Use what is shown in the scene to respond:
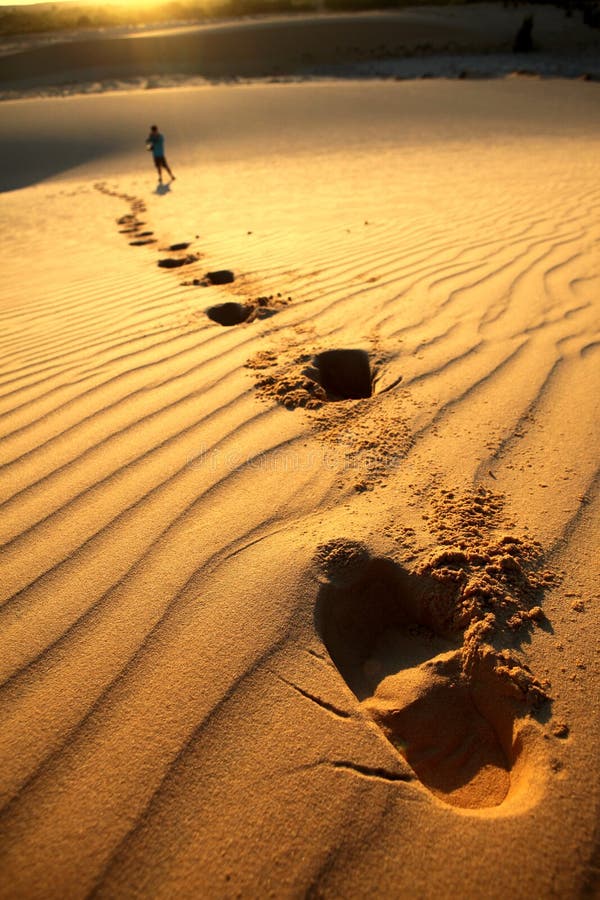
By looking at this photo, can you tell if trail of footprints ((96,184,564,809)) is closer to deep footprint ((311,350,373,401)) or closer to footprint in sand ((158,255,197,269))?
deep footprint ((311,350,373,401))

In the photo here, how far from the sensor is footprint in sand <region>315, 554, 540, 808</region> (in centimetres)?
114

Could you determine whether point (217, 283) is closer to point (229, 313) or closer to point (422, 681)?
point (229, 313)

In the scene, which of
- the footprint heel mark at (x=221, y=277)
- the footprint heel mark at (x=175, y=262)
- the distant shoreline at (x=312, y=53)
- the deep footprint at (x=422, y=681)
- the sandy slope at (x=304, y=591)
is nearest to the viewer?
the sandy slope at (x=304, y=591)

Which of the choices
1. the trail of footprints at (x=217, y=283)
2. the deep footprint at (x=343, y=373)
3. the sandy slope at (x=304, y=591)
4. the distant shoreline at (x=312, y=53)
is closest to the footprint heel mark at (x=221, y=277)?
the trail of footprints at (x=217, y=283)

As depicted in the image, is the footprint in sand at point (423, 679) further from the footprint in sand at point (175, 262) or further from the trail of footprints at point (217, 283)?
the footprint in sand at point (175, 262)

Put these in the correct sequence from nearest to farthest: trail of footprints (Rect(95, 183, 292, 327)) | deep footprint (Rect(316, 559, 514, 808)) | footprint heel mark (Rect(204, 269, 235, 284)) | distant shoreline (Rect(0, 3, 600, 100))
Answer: deep footprint (Rect(316, 559, 514, 808)) < trail of footprints (Rect(95, 183, 292, 327)) < footprint heel mark (Rect(204, 269, 235, 284)) < distant shoreline (Rect(0, 3, 600, 100))

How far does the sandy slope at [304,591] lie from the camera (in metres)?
1.00

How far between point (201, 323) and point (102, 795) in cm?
244

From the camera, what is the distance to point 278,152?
11289 mm

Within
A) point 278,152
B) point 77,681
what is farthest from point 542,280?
point 278,152

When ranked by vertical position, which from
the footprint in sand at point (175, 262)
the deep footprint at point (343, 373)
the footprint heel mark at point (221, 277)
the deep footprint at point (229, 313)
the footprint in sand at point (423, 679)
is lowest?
the footprint in sand at point (423, 679)

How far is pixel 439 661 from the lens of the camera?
1.29m

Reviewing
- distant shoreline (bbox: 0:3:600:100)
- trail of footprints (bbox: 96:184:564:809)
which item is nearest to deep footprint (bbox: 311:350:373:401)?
trail of footprints (bbox: 96:184:564:809)

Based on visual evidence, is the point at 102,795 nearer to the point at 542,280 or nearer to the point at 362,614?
the point at 362,614
